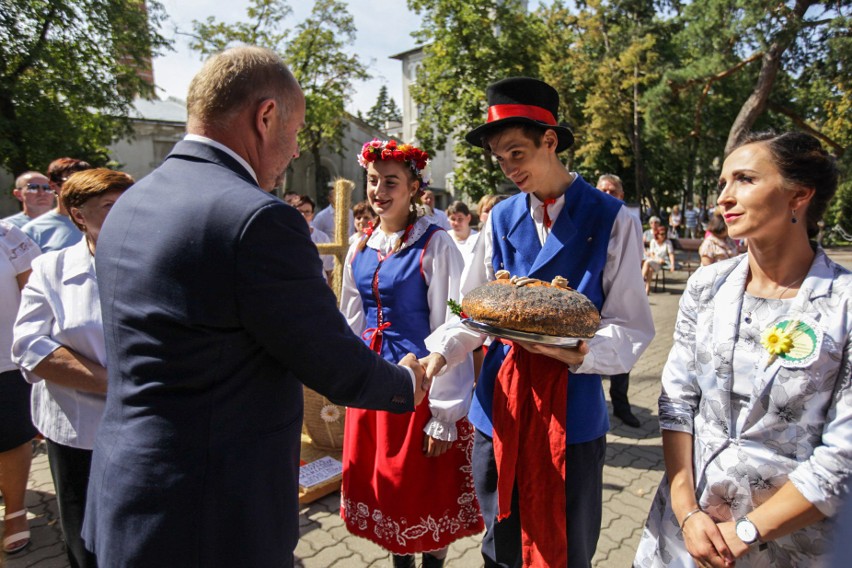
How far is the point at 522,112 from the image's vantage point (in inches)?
81.5

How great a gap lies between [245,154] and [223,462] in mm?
823

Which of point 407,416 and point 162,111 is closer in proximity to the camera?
point 407,416

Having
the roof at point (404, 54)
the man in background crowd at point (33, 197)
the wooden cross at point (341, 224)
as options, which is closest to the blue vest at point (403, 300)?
the wooden cross at point (341, 224)

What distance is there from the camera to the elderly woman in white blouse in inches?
89.0

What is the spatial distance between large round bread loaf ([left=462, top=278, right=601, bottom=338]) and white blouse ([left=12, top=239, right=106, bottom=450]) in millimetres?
1700

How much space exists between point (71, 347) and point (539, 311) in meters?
1.99

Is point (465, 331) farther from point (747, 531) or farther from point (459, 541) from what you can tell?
point (459, 541)

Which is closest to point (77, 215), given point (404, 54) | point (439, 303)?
point (439, 303)

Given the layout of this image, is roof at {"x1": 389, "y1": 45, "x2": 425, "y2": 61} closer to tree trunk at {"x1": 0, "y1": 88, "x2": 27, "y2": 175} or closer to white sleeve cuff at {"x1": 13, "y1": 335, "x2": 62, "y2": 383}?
tree trunk at {"x1": 0, "y1": 88, "x2": 27, "y2": 175}

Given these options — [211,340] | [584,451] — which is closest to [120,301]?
[211,340]

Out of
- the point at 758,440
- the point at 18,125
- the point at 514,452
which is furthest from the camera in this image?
the point at 18,125

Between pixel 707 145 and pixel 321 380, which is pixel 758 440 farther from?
pixel 707 145

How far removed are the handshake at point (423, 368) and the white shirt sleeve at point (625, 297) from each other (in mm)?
583

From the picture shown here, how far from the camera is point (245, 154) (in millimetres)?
1488
